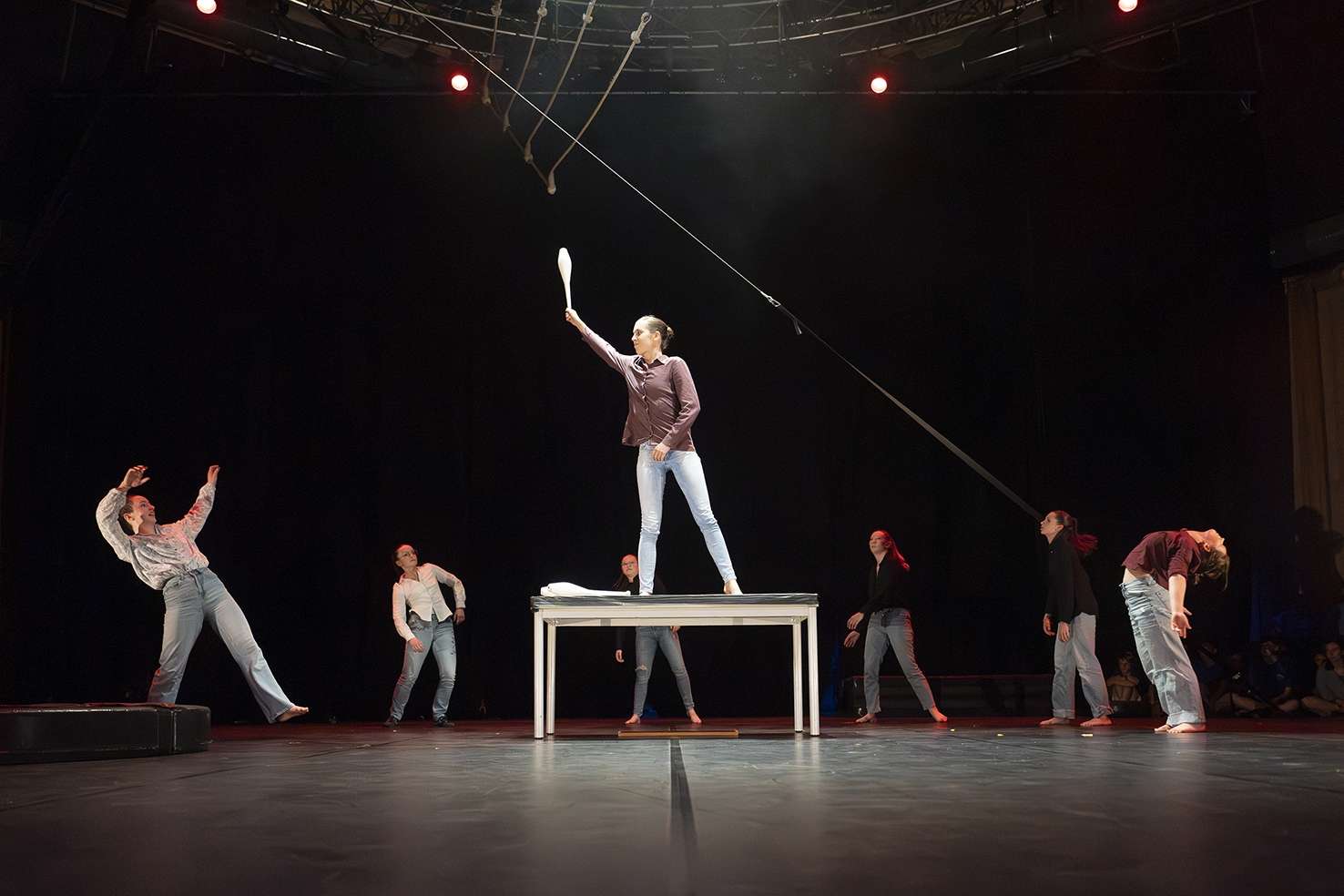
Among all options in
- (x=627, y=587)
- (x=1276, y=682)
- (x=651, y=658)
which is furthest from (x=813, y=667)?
(x=1276, y=682)

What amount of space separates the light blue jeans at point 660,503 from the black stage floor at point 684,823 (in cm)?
157

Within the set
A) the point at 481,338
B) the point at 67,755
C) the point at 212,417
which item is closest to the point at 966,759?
the point at 67,755

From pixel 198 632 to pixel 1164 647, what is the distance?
18.6ft

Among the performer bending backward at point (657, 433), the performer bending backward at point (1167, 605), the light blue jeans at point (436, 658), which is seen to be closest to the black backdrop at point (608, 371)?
the light blue jeans at point (436, 658)

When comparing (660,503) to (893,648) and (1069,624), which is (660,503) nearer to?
(1069,624)

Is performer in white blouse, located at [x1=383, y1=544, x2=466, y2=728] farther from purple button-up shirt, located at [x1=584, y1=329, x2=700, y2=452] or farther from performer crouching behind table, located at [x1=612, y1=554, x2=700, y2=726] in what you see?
purple button-up shirt, located at [x1=584, y1=329, x2=700, y2=452]

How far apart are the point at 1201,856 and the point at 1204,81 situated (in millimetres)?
11486

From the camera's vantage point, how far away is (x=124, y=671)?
35.8 feet

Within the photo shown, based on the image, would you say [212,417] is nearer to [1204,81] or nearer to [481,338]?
[481,338]

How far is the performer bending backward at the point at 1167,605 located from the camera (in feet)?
22.5

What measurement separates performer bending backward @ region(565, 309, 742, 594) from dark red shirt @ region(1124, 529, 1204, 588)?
2.53 meters

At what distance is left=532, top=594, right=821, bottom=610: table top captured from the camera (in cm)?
607

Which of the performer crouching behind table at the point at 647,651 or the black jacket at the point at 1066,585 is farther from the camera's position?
the performer crouching behind table at the point at 647,651

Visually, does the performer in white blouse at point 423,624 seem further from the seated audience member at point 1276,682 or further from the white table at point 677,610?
the seated audience member at point 1276,682
